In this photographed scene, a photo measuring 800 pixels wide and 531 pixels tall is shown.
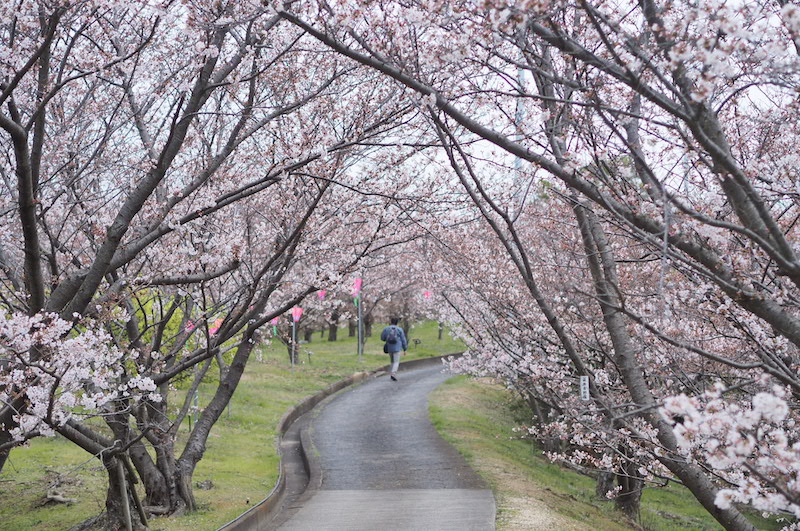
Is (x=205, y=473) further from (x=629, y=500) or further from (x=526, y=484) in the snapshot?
(x=629, y=500)

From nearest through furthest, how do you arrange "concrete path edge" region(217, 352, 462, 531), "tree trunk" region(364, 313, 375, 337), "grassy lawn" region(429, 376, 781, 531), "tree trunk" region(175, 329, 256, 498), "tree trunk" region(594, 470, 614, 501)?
"concrete path edge" region(217, 352, 462, 531)
"tree trunk" region(175, 329, 256, 498)
"grassy lawn" region(429, 376, 781, 531)
"tree trunk" region(594, 470, 614, 501)
"tree trunk" region(364, 313, 375, 337)

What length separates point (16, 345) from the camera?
5.36 meters

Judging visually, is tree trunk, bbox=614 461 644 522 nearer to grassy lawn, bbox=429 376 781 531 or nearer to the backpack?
grassy lawn, bbox=429 376 781 531

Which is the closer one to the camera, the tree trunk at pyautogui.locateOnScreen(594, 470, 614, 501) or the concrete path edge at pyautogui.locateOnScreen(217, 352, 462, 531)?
the concrete path edge at pyautogui.locateOnScreen(217, 352, 462, 531)

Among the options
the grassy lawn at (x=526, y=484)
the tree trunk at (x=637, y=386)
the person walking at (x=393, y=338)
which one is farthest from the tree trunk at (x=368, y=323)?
the tree trunk at (x=637, y=386)

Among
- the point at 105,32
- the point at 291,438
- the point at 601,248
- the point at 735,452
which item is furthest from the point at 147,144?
the point at 291,438

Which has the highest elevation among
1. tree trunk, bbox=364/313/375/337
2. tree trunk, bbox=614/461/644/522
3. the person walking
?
tree trunk, bbox=364/313/375/337

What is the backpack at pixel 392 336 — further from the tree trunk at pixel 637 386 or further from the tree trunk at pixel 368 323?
the tree trunk at pixel 368 323

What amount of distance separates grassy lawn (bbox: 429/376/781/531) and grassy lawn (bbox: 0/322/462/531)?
3.58 metres

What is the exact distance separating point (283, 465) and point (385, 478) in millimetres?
2363

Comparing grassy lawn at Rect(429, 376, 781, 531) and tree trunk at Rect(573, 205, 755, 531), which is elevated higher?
tree trunk at Rect(573, 205, 755, 531)

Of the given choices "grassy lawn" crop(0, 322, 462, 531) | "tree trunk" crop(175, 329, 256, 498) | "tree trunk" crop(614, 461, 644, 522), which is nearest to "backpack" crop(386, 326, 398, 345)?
"grassy lawn" crop(0, 322, 462, 531)

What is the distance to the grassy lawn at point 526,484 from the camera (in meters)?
10.4

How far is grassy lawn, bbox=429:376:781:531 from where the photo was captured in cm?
1038
